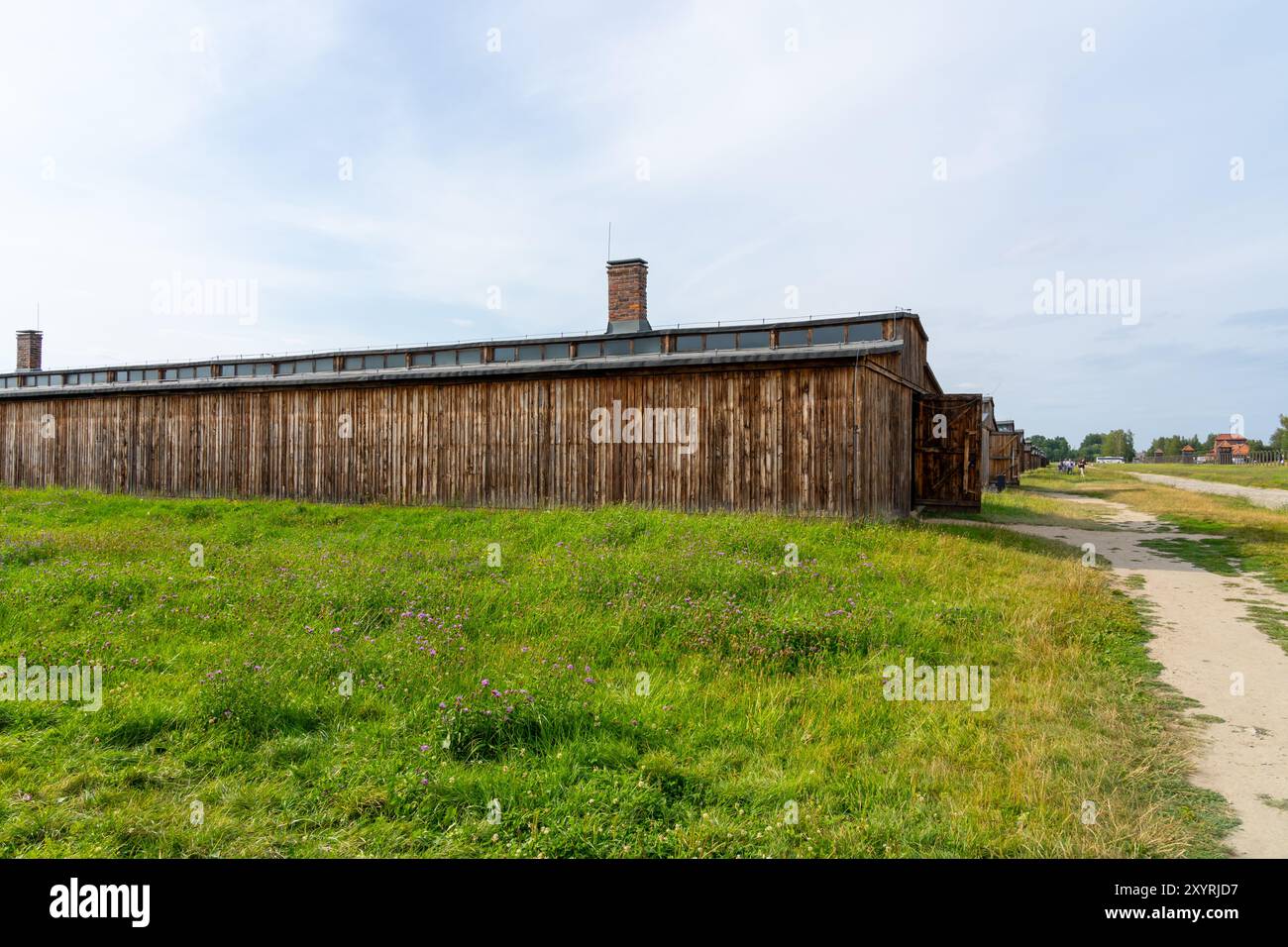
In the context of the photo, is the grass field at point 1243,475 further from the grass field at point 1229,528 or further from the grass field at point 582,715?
the grass field at point 582,715

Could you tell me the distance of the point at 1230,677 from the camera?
6570mm

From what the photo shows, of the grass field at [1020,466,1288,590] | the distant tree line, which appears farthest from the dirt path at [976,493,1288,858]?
the distant tree line

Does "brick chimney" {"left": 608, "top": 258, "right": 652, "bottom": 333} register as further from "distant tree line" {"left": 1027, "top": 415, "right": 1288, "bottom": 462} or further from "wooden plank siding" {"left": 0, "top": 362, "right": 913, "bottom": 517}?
"distant tree line" {"left": 1027, "top": 415, "right": 1288, "bottom": 462}

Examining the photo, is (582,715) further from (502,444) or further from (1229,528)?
(1229,528)

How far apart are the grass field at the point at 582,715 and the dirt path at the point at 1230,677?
0.24 metres

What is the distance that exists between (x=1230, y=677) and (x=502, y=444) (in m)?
15.1

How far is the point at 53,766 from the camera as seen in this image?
4566 millimetres

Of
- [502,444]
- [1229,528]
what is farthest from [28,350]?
[1229,528]

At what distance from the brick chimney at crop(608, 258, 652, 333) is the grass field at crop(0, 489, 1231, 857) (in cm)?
1367

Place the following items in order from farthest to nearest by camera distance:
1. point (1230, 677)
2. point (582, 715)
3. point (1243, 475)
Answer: point (1243, 475) → point (1230, 677) → point (582, 715)

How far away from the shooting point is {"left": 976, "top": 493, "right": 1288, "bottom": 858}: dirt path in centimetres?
420

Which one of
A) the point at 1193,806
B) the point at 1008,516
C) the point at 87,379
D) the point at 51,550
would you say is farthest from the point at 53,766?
the point at 87,379
